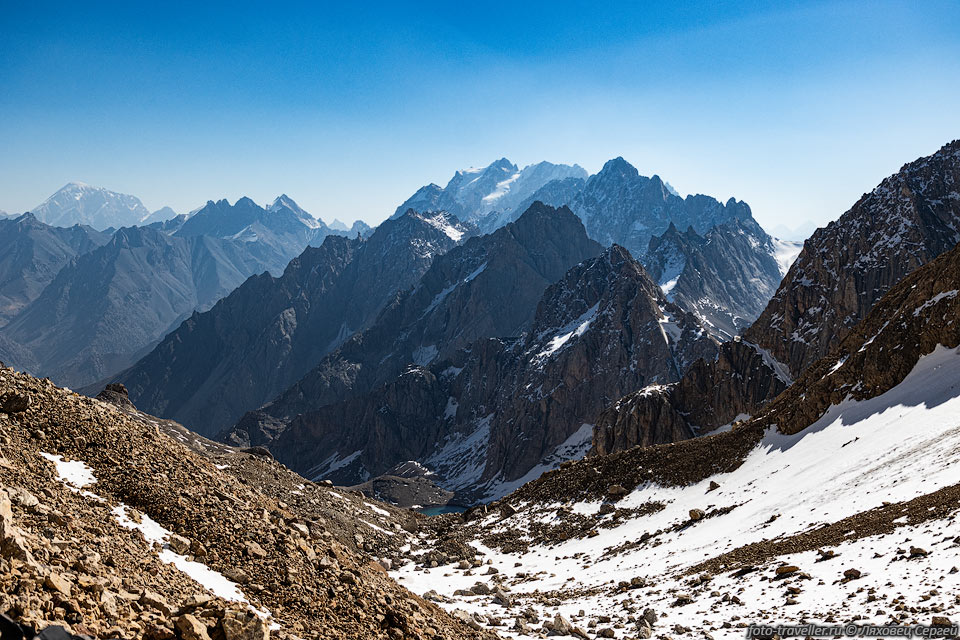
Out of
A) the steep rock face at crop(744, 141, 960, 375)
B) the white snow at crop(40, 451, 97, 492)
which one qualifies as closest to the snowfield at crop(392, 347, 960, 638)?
the white snow at crop(40, 451, 97, 492)

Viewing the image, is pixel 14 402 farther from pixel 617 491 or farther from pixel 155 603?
pixel 617 491

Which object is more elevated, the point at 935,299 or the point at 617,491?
the point at 935,299

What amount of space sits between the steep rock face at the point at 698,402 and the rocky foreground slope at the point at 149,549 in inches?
3825

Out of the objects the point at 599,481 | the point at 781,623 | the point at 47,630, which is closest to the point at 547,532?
the point at 599,481

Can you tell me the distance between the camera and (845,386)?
57250 millimetres

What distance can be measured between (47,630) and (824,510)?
3599cm

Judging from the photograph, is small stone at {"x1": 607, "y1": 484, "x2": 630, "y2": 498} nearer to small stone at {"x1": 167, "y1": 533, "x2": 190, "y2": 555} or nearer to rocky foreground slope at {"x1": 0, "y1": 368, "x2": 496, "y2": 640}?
rocky foreground slope at {"x1": 0, "y1": 368, "x2": 496, "y2": 640}

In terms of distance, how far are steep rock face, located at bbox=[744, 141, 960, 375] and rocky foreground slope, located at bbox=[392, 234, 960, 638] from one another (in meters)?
58.3

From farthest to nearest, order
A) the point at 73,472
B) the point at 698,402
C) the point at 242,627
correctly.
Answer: the point at 698,402
the point at 73,472
the point at 242,627

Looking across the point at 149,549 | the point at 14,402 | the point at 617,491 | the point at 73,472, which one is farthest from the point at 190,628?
the point at 617,491

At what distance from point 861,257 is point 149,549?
142402mm

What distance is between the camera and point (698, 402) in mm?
118625

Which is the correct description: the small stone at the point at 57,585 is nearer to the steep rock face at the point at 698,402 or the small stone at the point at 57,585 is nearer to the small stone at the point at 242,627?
the small stone at the point at 242,627

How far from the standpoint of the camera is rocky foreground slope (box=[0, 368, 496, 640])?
1149 cm
